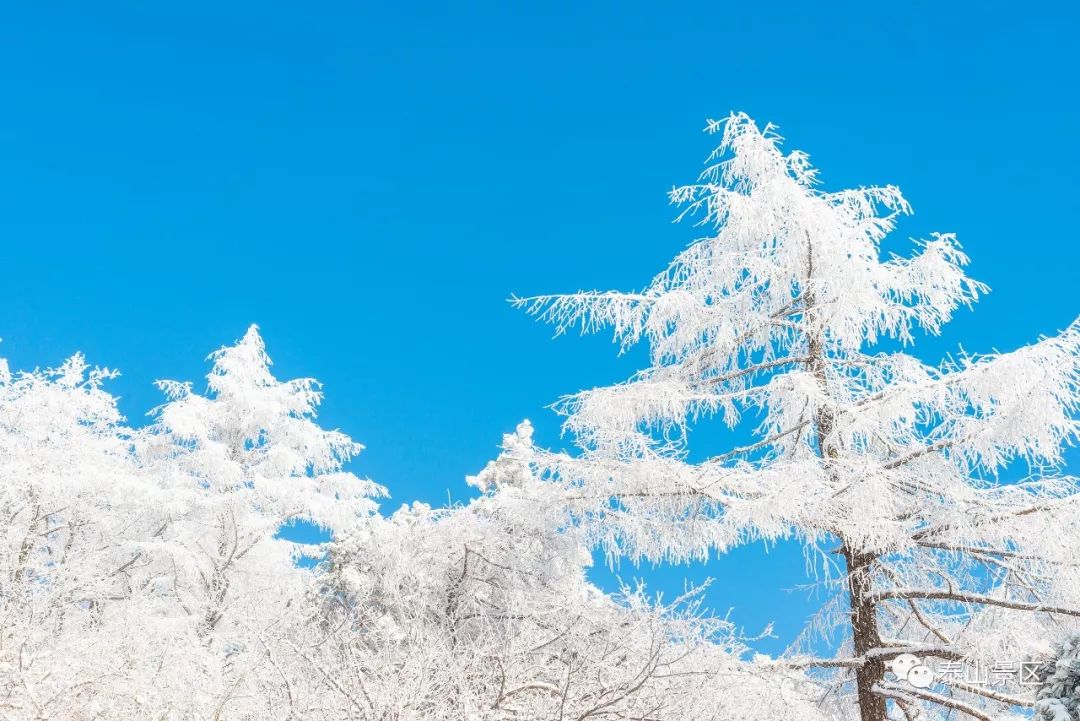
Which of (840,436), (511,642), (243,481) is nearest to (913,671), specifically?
(840,436)

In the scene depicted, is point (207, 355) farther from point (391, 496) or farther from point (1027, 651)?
point (1027, 651)

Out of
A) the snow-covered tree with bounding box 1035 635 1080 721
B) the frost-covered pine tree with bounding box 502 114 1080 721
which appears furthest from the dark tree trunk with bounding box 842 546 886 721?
the snow-covered tree with bounding box 1035 635 1080 721

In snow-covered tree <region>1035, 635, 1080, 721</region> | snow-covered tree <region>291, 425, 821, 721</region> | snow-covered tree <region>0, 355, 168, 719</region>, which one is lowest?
snow-covered tree <region>1035, 635, 1080, 721</region>

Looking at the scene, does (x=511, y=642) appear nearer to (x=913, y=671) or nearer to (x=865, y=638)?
(x=865, y=638)

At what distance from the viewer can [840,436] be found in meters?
8.36

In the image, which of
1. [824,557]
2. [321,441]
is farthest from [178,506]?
[824,557]

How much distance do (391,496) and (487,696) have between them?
12.3 metres

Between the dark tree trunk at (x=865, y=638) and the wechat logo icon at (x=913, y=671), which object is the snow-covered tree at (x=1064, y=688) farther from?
the wechat logo icon at (x=913, y=671)

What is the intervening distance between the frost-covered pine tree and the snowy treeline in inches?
1.2

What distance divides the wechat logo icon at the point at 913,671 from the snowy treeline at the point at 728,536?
0.37 ft

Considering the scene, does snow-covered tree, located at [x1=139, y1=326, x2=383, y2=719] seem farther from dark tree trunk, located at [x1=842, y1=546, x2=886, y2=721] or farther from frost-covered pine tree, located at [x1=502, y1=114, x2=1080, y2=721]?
dark tree trunk, located at [x1=842, y1=546, x2=886, y2=721]

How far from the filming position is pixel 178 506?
15094 millimetres

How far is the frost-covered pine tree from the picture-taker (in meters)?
7.13

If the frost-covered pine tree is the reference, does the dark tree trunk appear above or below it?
below
